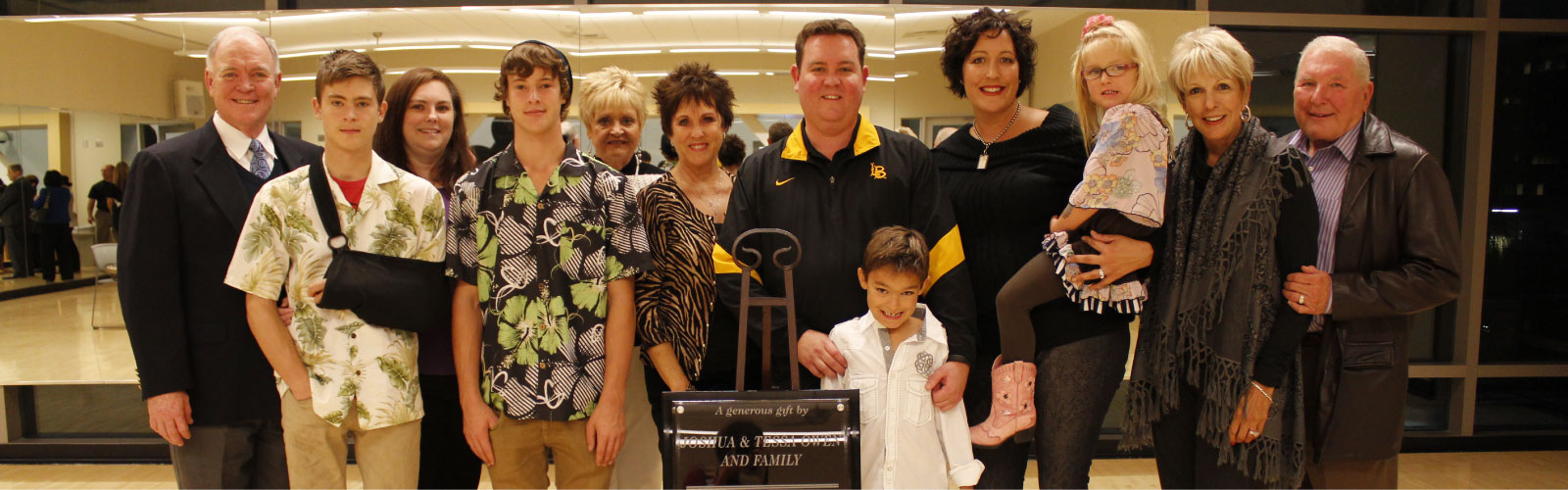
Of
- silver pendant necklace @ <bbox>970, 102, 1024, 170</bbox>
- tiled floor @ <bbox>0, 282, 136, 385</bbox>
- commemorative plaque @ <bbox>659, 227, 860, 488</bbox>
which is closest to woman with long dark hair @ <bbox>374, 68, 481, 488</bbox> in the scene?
commemorative plaque @ <bbox>659, 227, 860, 488</bbox>

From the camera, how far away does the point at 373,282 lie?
6.79 feet

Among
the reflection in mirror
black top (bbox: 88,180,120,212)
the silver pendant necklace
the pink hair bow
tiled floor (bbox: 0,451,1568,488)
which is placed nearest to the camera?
the pink hair bow

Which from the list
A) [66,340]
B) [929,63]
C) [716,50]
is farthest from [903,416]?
[66,340]

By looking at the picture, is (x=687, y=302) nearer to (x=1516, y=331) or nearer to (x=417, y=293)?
(x=417, y=293)

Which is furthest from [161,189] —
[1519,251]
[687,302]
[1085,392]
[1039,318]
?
[1519,251]

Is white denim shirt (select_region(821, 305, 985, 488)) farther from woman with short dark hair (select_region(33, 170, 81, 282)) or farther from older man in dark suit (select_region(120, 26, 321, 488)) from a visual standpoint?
woman with short dark hair (select_region(33, 170, 81, 282))

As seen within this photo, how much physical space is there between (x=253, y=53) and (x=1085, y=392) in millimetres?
2543

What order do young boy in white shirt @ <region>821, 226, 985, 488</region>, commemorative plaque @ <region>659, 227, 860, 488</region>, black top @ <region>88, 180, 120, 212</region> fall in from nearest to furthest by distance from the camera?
1. commemorative plaque @ <region>659, 227, 860, 488</region>
2. young boy in white shirt @ <region>821, 226, 985, 488</region>
3. black top @ <region>88, 180, 120, 212</region>

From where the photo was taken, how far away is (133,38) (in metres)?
4.12

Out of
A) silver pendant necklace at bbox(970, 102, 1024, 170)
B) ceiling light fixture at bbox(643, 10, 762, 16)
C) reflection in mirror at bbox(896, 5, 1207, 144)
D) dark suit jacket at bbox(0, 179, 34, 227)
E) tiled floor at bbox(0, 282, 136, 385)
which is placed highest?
ceiling light fixture at bbox(643, 10, 762, 16)

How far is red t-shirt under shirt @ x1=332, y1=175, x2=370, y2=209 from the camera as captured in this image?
6.98 ft

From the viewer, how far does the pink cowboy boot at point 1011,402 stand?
222 cm

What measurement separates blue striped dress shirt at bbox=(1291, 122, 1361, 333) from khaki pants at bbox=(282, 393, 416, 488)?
8.30 ft

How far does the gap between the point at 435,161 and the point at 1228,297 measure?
246 cm
